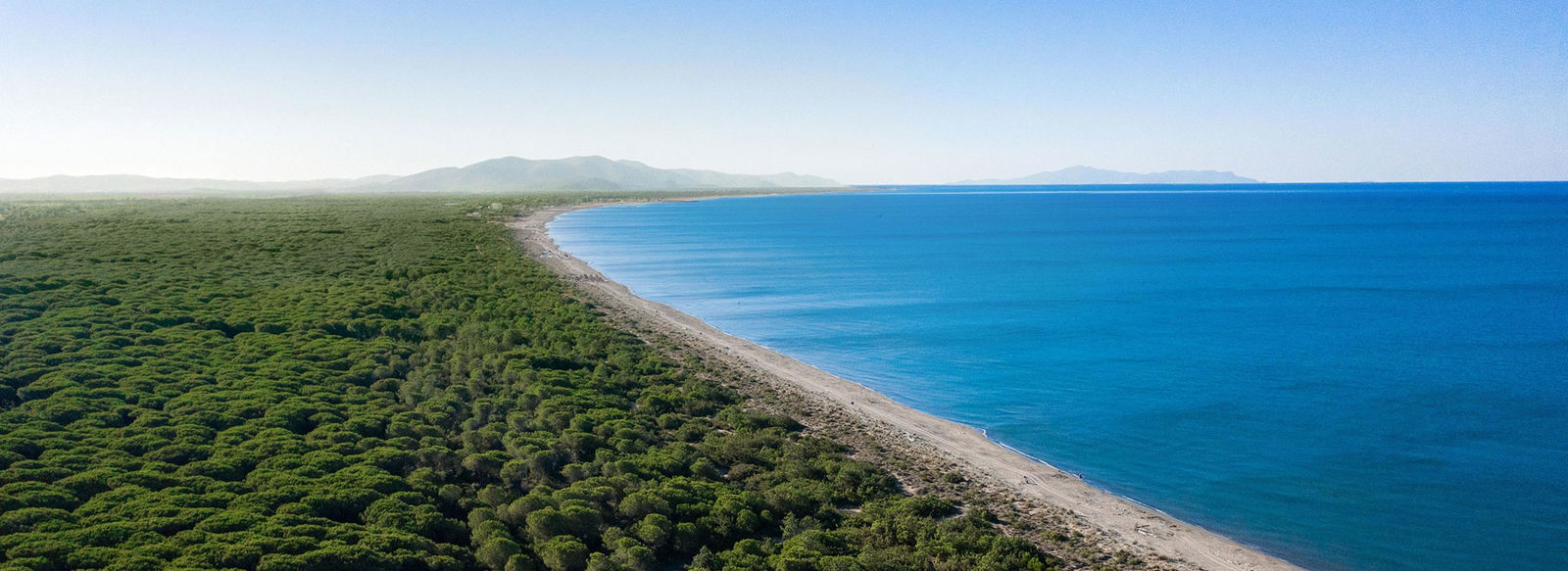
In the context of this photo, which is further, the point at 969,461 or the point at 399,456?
the point at 969,461

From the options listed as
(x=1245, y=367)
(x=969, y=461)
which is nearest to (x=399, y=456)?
(x=969, y=461)

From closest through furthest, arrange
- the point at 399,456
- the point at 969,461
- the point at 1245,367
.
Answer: the point at 399,456 → the point at 969,461 → the point at 1245,367

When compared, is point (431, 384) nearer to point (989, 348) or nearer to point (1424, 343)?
point (989, 348)

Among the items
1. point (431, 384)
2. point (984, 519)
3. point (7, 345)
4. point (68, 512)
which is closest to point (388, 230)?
point (7, 345)

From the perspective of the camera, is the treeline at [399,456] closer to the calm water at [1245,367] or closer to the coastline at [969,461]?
the coastline at [969,461]

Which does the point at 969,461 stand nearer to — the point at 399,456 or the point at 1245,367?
the point at 399,456

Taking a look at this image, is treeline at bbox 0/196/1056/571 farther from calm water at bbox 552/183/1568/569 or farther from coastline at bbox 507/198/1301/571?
calm water at bbox 552/183/1568/569
